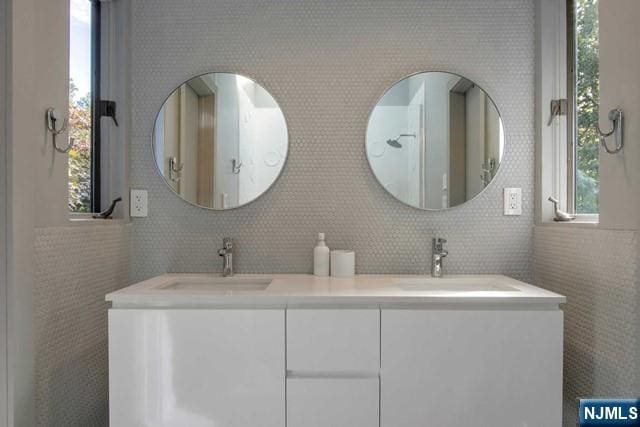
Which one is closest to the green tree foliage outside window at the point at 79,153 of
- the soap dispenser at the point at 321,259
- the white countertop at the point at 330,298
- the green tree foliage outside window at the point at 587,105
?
the white countertop at the point at 330,298

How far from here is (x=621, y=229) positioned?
50.9 inches

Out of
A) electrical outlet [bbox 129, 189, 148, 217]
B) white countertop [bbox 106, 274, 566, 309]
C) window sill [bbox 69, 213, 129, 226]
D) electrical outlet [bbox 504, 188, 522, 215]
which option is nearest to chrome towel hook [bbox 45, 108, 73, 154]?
window sill [bbox 69, 213, 129, 226]

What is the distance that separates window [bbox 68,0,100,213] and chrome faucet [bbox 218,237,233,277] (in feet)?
1.85

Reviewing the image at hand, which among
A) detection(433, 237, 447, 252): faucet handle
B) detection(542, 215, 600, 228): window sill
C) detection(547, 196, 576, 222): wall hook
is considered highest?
detection(547, 196, 576, 222): wall hook

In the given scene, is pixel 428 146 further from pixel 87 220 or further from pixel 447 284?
pixel 87 220

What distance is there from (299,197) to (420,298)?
0.73 m

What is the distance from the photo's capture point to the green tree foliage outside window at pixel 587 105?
157cm

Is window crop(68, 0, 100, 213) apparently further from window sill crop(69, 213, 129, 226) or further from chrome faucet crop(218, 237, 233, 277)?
chrome faucet crop(218, 237, 233, 277)

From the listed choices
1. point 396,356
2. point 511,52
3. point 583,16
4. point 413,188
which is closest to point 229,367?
point 396,356

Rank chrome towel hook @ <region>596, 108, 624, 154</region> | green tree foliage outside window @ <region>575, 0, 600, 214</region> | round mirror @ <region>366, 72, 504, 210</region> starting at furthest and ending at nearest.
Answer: round mirror @ <region>366, 72, 504, 210</region>, green tree foliage outside window @ <region>575, 0, 600, 214</region>, chrome towel hook @ <region>596, 108, 624, 154</region>

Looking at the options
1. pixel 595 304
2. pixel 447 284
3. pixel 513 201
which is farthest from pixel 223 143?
pixel 595 304

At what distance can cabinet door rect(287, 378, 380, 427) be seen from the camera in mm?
1322

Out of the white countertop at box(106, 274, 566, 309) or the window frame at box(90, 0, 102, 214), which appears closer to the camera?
the white countertop at box(106, 274, 566, 309)

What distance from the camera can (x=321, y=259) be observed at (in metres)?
1.73
